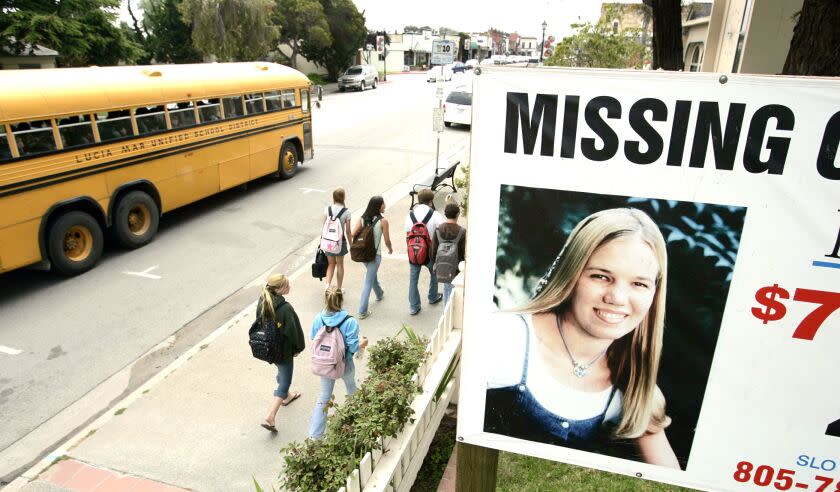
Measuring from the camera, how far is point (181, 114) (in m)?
10.1

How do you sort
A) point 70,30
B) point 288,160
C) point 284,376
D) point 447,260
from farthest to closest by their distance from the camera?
point 70,30 < point 288,160 < point 447,260 < point 284,376

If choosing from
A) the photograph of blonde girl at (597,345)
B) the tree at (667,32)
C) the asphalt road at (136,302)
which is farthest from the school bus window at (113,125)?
the tree at (667,32)

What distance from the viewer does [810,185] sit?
5.83 feet

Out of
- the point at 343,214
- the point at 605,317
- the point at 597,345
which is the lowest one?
the point at 343,214

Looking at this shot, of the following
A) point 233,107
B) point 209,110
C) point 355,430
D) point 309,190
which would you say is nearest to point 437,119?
point 309,190

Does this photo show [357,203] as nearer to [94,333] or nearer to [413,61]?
[94,333]

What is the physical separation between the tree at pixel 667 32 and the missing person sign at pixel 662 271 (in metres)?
8.64

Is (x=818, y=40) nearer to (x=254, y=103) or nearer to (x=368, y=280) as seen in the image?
(x=368, y=280)

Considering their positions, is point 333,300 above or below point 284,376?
above

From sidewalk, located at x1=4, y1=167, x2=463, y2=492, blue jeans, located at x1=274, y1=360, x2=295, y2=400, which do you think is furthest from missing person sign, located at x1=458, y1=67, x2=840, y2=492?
sidewalk, located at x1=4, y1=167, x2=463, y2=492

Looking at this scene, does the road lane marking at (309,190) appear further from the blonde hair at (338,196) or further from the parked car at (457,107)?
the parked car at (457,107)

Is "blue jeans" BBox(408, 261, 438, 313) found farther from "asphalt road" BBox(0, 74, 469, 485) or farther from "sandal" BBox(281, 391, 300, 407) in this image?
"asphalt road" BBox(0, 74, 469, 485)

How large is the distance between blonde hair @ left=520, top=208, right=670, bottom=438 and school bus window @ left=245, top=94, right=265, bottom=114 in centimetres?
1096

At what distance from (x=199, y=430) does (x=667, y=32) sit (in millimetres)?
9193
